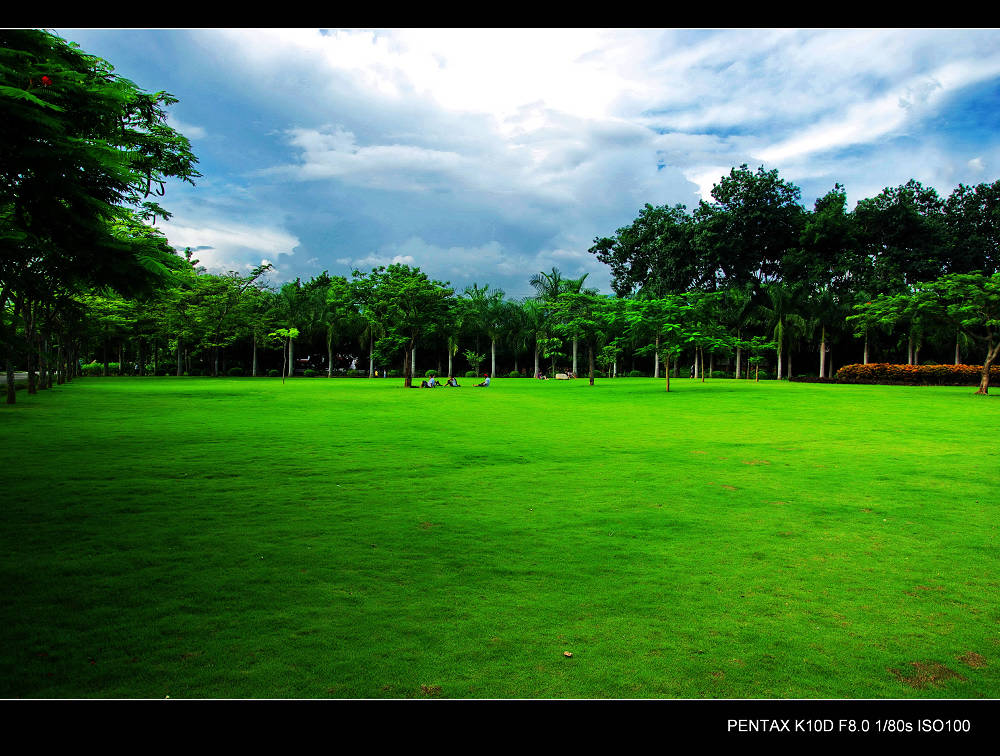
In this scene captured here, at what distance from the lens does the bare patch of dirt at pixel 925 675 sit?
3.10 m

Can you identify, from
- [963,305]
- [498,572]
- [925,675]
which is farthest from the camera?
[963,305]

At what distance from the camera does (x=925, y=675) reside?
10.4 ft

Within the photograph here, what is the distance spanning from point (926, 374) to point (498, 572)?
3749cm

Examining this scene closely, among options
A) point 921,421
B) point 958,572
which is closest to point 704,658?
point 958,572

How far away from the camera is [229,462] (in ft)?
30.8

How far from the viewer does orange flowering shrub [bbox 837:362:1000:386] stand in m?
32.4

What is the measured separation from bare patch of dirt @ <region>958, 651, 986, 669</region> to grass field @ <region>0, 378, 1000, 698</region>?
21 mm

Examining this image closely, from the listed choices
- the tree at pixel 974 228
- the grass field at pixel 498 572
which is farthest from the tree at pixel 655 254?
the grass field at pixel 498 572

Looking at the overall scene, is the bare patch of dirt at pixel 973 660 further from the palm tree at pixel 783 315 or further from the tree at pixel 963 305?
the palm tree at pixel 783 315

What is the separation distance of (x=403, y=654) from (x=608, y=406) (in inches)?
720

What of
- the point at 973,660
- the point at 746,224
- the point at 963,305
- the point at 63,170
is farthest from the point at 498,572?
the point at 746,224

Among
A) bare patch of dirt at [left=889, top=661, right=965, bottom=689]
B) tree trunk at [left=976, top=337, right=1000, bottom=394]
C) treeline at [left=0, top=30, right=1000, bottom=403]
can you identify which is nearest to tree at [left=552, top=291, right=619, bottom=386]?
treeline at [left=0, top=30, right=1000, bottom=403]

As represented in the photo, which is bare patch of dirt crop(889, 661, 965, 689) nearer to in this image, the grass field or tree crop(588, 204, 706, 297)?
the grass field

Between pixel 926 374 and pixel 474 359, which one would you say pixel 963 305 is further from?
pixel 474 359
